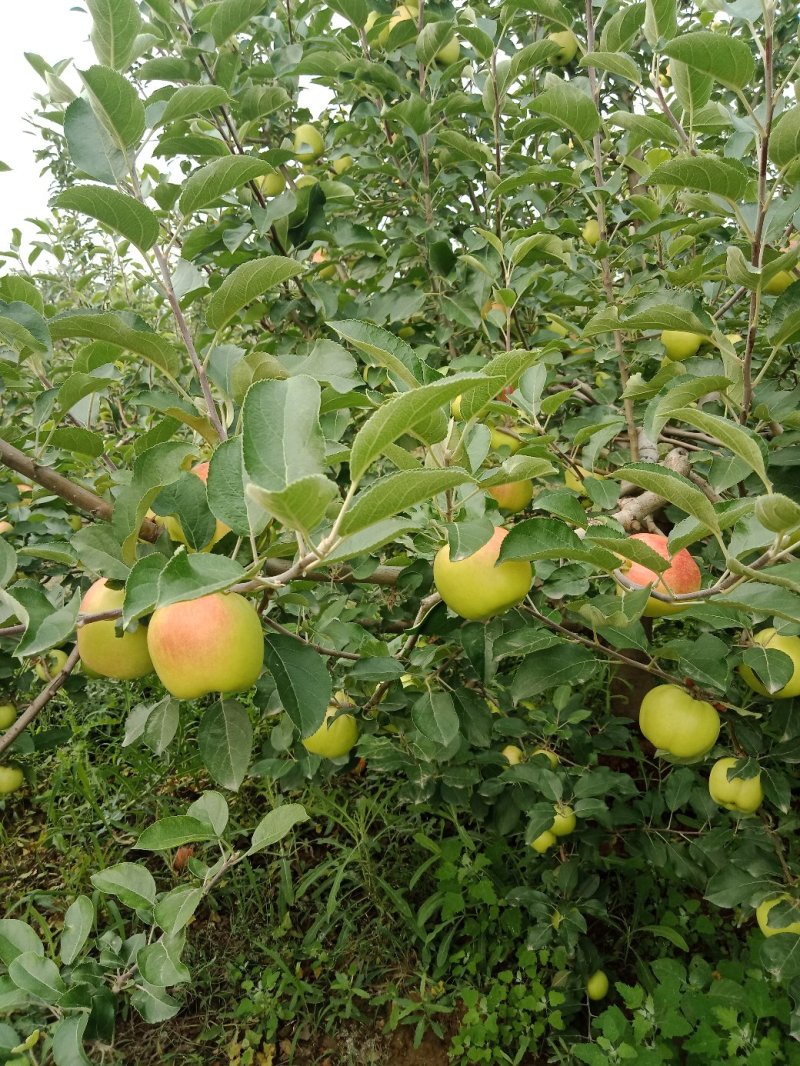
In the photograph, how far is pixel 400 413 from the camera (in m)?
0.46

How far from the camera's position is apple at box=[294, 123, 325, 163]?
168 cm

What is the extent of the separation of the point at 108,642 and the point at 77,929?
527 millimetres

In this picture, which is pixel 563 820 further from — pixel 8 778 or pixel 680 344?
pixel 8 778

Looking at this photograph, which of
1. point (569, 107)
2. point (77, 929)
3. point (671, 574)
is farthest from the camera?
point (569, 107)

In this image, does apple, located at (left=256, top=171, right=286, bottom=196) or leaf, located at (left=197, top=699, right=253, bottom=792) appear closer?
leaf, located at (left=197, top=699, right=253, bottom=792)

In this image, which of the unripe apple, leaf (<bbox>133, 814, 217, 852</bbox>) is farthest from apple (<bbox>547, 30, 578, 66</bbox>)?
leaf (<bbox>133, 814, 217, 852</bbox>)

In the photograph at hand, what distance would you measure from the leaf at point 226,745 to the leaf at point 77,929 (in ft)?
1.18

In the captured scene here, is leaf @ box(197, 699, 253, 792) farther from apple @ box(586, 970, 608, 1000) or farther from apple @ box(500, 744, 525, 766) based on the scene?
apple @ box(586, 970, 608, 1000)

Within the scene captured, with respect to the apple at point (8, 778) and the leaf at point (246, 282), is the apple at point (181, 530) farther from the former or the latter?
A: the apple at point (8, 778)

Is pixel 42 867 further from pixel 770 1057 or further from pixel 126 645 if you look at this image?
pixel 770 1057

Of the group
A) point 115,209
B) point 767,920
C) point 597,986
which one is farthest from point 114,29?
point 597,986

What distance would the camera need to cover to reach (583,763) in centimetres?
164

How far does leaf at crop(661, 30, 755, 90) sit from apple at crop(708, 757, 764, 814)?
103cm

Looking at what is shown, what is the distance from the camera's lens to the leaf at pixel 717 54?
81 cm
